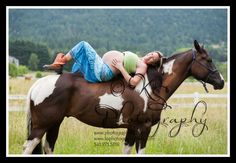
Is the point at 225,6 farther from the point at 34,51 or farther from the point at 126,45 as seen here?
the point at 126,45

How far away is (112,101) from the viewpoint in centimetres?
590

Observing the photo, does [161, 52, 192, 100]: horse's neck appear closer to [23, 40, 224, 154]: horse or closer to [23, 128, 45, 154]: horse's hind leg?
[23, 40, 224, 154]: horse

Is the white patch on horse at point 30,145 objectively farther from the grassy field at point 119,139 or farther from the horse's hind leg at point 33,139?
the grassy field at point 119,139

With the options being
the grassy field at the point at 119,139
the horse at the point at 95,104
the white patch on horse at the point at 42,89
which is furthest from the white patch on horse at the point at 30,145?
the grassy field at the point at 119,139

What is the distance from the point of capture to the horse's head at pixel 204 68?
6.11m

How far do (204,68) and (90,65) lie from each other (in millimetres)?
1618

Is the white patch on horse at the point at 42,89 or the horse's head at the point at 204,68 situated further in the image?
the horse's head at the point at 204,68

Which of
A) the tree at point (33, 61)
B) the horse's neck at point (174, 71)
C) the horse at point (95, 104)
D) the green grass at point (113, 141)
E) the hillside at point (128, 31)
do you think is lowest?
the green grass at point (113, 141)

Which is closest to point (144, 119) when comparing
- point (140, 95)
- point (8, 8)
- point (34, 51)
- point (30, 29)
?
point (140, 95)

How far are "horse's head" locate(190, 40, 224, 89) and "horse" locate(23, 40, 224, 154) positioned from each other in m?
0.08

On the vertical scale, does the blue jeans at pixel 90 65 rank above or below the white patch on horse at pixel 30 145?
above

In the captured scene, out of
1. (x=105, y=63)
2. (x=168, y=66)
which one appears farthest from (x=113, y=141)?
(x=168, y=66)

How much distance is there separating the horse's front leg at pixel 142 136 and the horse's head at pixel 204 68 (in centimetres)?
106

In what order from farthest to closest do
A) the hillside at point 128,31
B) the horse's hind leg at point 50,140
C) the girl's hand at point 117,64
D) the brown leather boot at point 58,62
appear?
the hillside at point 128,31 < the horse's hind leg at point 50,140 < the brown leather boot at point 58,62 < the girl's hand at point 117,64
